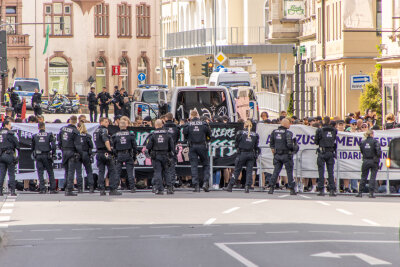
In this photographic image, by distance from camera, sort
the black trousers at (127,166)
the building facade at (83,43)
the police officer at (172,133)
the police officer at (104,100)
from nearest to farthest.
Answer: the black trousers at (127,166)
the police officer at (172,133)
the police officer at (104,100)
the building facade at (83,43)

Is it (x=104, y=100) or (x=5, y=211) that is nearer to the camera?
(x=5, y=211)

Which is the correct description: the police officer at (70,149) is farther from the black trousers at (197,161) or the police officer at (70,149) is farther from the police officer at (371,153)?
the police officer at (371,153)

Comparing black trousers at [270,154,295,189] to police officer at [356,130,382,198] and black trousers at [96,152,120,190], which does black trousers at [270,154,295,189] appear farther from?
black trousers at [96,152,120,190]

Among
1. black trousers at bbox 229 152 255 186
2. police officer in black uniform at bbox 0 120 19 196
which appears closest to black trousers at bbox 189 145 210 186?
black trousers at bbox 229 152 255 186

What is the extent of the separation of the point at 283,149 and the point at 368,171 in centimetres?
191

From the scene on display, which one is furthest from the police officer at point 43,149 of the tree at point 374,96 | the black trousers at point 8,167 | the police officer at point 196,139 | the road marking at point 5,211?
the tree at point 374,96

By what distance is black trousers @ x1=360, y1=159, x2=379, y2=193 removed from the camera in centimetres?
2506

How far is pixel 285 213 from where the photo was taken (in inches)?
835

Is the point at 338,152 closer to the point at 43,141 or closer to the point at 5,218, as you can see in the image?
the point at 43,141

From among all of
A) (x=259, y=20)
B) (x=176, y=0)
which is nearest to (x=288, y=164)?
(x=259, y=20)

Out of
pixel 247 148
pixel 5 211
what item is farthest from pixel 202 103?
pixel 5 211

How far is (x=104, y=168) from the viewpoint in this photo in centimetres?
2588

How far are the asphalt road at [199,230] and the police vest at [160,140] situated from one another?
1.12 metres

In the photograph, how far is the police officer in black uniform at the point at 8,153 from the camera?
25188 millimetres
